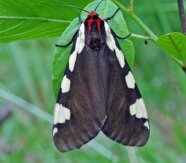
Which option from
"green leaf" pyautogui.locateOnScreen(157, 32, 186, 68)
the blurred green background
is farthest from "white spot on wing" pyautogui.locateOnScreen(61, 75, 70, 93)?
the blurred green background

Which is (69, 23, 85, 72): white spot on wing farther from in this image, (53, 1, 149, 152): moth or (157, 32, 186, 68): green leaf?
(157, 32, 186, 68): green leaf

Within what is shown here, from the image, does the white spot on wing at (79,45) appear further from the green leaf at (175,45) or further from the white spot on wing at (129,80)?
the green leaf at (175,45)

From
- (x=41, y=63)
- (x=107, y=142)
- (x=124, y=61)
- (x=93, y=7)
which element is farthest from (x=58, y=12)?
(x=41, y=63)

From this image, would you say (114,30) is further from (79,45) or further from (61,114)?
(61,114)

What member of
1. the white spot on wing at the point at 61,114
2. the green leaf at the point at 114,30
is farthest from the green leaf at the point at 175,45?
the white spot on wing at the point at 61,114

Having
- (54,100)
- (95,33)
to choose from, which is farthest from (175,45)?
(54,100)

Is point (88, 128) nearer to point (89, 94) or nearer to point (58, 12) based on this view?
point (89, 94)
